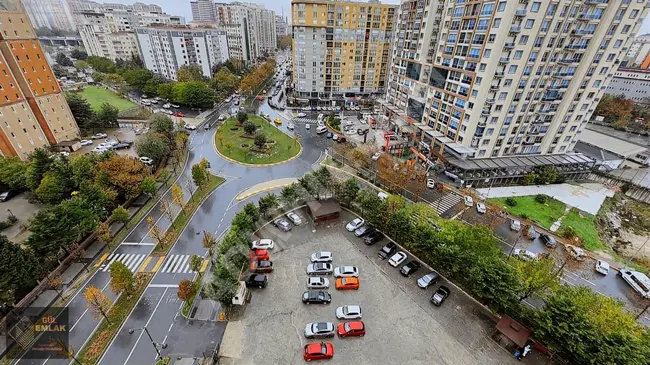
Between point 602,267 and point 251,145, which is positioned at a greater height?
point 251,145

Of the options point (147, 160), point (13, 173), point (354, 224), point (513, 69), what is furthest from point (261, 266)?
point (513, 69)

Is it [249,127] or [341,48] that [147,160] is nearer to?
[249,127]

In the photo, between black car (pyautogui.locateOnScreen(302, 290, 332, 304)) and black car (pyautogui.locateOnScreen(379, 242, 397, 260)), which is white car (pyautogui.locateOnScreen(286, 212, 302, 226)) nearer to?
black car (pyautogui.locateOnScreen(302, 290, 332, 304))

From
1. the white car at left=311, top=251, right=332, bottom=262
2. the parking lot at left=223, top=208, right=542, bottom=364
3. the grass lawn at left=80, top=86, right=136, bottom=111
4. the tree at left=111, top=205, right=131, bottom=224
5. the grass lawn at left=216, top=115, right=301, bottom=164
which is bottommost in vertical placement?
the parking lot at left=223, top=208, right=542, bottom=364

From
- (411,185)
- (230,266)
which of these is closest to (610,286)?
(411,185)

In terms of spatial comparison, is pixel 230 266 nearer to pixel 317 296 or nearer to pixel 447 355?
pixel 317 296

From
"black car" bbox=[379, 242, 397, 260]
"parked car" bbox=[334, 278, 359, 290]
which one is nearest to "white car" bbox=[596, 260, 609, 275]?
"black car" bbox=[379, 242, 397, 260]
